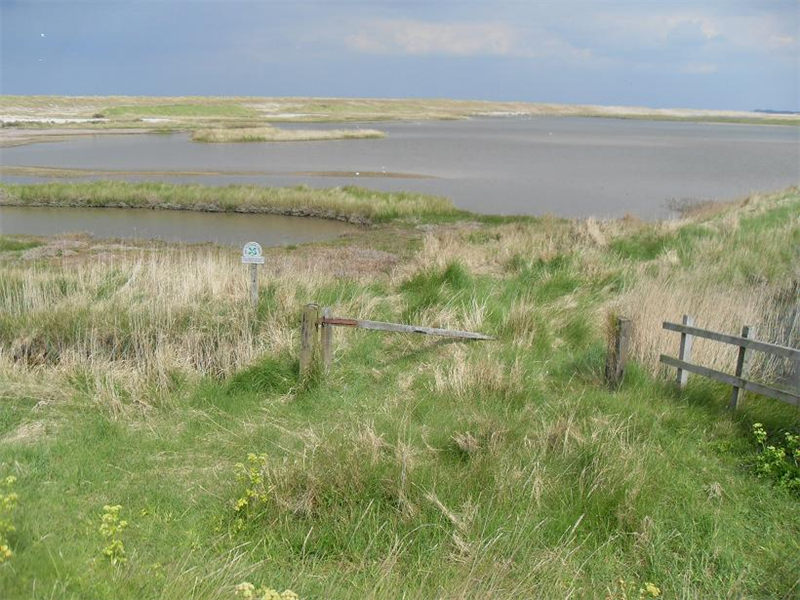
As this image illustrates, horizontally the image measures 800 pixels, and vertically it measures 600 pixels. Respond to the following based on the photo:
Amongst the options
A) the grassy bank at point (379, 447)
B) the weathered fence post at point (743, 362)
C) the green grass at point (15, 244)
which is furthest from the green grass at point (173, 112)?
the weathered fence post at point (743, 362)

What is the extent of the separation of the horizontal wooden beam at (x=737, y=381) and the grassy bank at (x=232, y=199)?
1825 cm

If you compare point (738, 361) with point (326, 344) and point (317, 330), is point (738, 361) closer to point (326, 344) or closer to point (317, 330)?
point (326, 344)

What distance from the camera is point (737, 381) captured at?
6102 mm

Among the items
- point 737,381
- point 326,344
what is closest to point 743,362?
point 737,381

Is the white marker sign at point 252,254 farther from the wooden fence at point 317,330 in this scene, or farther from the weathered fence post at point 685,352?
the weathered fence post at point 685,352

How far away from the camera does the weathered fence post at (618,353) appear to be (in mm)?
6582

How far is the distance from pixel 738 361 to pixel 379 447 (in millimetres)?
3301

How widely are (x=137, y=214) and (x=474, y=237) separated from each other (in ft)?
44.2

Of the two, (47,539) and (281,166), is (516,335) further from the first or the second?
(281,166)

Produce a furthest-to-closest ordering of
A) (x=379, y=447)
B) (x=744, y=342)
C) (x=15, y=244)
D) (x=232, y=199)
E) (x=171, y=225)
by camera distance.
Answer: (x=232, y=199), (x=171, y=225), (x=15, y=244), (x=744, y=342), (x=379, y=447)

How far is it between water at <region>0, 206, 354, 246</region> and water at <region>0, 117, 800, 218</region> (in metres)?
7.44

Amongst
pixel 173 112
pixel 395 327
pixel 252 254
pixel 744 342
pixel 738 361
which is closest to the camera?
pixel 744 342

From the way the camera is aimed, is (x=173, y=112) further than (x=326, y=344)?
Yes

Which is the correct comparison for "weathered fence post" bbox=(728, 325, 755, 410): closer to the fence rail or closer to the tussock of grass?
the fence rail
